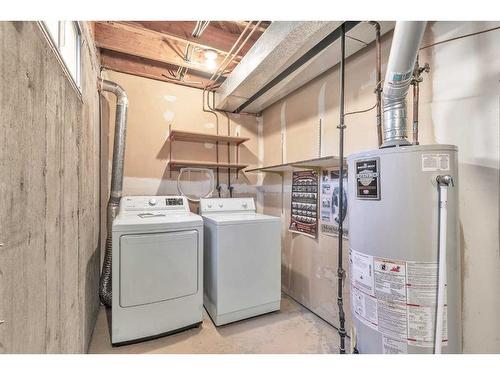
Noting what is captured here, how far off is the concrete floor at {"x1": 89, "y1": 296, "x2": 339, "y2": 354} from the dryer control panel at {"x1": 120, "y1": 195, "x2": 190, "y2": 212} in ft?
3.54

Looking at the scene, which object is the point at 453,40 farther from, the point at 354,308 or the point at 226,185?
the point at 226,185

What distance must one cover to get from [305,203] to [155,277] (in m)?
1.57

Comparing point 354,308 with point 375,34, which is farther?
point 375,34

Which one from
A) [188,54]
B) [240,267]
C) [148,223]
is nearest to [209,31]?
[188,54]

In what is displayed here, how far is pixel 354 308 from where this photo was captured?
1.28 m

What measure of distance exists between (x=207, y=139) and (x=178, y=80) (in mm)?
785

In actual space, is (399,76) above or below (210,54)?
below

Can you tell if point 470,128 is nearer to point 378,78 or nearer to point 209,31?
point 378,78

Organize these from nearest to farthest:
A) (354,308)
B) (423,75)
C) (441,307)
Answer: (441,307) < (354,308) < (423,75)

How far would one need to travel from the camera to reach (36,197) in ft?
2.66

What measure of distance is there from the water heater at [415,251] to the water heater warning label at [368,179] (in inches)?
0.4

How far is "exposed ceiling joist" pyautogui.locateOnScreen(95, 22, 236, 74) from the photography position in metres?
2.17

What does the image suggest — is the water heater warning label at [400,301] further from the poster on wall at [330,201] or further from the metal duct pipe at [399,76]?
the poster on wall at [330,201]

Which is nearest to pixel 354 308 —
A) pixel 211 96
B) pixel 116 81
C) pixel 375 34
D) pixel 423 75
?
pixel 423 75
